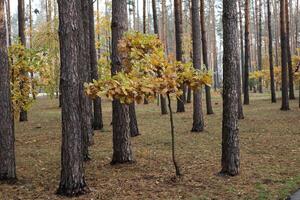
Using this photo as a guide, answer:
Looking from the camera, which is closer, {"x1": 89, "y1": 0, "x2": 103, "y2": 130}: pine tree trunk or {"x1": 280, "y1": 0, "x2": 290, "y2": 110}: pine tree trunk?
{"x1": 89, "y1": 0, "x2": 103, "y2": 130}: pine tree trunk

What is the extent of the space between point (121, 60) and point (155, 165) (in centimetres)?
247

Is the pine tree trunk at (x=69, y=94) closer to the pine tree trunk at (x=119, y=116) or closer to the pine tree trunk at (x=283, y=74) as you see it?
the pine tree trunk at (x=119, y=116)

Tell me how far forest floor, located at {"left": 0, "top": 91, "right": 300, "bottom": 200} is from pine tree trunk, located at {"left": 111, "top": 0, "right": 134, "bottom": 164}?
315 millimetres

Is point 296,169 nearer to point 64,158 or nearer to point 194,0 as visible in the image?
point 64,158

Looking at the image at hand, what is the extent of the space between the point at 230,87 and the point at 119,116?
8.43 feet

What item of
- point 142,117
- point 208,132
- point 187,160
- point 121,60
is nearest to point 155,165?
point 187,160

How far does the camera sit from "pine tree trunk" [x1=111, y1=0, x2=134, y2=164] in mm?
9016

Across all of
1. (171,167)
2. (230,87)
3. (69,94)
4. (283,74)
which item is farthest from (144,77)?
(283,74)

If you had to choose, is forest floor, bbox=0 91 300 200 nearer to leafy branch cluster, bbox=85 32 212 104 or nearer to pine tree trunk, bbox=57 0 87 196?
pine tree trunk, bbox=57 0 87 196

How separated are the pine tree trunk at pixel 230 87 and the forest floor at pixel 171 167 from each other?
18.7 inches

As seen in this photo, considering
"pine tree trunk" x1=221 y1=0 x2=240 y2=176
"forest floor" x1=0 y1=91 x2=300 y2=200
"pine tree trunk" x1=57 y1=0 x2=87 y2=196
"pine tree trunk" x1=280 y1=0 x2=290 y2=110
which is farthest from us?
"pine tree trunk" x1=280 y1=0 x2=290 y2=110

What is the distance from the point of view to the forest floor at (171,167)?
712cm

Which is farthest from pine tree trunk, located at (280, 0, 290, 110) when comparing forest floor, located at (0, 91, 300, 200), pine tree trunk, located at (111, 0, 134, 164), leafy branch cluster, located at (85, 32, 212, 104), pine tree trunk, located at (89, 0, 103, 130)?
leafy branch cluster, located at (85, 32, 212, 104)

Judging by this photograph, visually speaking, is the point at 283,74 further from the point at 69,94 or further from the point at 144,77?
the point at 69,94
